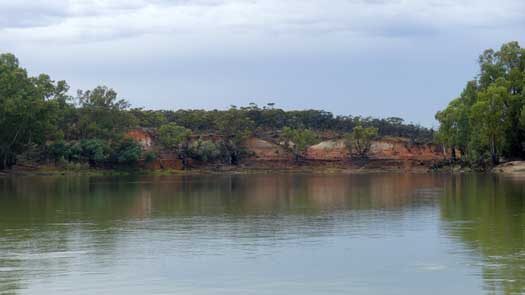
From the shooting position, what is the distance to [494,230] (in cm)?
2492

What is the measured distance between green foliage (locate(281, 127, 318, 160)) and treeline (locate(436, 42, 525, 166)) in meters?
20.1

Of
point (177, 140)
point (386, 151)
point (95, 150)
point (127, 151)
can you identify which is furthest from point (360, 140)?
point (95, 150)

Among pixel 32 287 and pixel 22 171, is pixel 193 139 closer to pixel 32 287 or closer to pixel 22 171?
pixel 22 171

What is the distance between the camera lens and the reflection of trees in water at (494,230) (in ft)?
54.5

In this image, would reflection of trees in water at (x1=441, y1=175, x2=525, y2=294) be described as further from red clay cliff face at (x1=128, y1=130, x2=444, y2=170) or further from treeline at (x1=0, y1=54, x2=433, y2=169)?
red clay cliff face at (x1=128, y1=130, x2=444, y2=170)

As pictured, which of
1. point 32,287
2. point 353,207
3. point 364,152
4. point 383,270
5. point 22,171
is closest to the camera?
point 32,287

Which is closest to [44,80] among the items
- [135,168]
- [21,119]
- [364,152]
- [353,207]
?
[21,119]

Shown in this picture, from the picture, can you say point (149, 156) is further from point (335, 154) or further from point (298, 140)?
point (335, 154)

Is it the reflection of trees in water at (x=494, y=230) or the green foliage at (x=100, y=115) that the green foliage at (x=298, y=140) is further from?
the reflection of trees in water at (x=494, y=230)

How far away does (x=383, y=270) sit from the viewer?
17.8 metres

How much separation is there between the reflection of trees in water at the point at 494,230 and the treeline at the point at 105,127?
173 feet

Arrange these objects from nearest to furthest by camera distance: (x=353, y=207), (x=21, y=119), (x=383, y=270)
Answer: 1. (x=383, y=270)
2. (x=353, y=207)
3. (x=21, y=119)

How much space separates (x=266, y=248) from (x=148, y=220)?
30.6 feet

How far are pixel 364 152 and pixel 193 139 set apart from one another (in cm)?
2267
